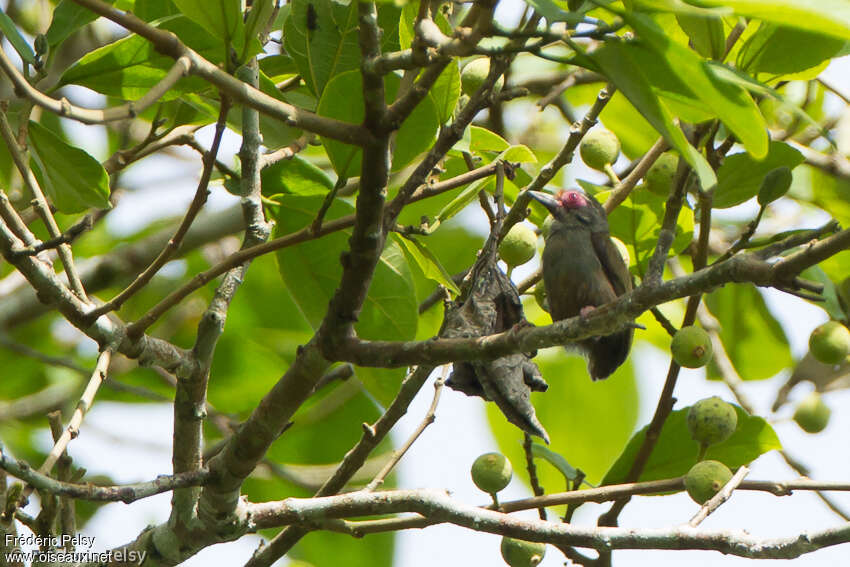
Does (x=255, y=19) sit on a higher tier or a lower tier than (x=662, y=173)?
lower

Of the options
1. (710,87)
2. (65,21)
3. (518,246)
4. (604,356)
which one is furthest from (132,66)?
(604,356)

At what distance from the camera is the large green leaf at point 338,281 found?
2.83 meters

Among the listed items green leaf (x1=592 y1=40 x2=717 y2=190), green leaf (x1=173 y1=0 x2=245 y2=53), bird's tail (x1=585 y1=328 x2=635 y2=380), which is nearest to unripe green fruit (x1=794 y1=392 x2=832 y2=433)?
bird's tail (x1=585 y1=328 x2=635 y2=380)

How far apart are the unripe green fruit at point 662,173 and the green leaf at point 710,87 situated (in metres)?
1.53

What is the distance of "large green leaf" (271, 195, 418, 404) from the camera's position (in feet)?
9.30

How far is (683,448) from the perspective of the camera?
3125 millimetres

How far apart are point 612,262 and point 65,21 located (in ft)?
6.54

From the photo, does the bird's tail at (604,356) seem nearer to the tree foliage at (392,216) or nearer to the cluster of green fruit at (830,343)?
the tree foliage at (392,216)

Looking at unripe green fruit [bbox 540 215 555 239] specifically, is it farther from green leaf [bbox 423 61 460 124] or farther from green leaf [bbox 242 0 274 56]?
green leaf [bbox 242 0 274 56]

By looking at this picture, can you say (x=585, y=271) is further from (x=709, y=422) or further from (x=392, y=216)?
(x=392, y=216)

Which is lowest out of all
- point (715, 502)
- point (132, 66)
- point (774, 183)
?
point (715, 502)

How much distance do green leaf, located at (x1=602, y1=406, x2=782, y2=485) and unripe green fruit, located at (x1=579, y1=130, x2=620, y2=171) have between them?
84 centimetres

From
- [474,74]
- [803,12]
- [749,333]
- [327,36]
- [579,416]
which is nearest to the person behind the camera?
[803,12]

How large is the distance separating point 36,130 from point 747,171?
1.96 metres
